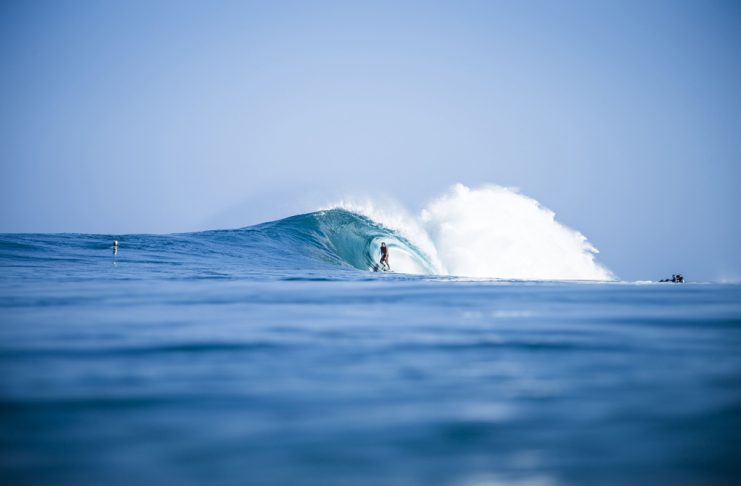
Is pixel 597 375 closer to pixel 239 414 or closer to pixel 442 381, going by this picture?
pixel 442 381

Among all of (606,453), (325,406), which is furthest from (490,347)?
(606,453)

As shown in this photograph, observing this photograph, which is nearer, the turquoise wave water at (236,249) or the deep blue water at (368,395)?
the deep blue water at (368,395)

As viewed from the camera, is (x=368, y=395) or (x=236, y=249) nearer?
(x=368, y=395)

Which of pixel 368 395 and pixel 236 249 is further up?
pixel 236 249

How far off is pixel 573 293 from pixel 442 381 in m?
4.98

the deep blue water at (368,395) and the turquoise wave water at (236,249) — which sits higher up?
the turquoise wave water at (236,249)

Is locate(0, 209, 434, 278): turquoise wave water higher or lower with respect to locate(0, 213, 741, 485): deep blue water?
higher

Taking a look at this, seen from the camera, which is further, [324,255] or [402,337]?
[324,255]

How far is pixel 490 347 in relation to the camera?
3.51 meters

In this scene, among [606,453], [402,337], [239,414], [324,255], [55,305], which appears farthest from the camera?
[324,255]

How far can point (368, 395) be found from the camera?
2387 mm

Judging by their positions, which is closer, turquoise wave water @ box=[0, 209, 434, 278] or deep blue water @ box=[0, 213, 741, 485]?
deep blue water @ box=[0, 213, 741, 485]

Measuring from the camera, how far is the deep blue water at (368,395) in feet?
5.42

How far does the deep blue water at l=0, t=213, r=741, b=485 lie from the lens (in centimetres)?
165
